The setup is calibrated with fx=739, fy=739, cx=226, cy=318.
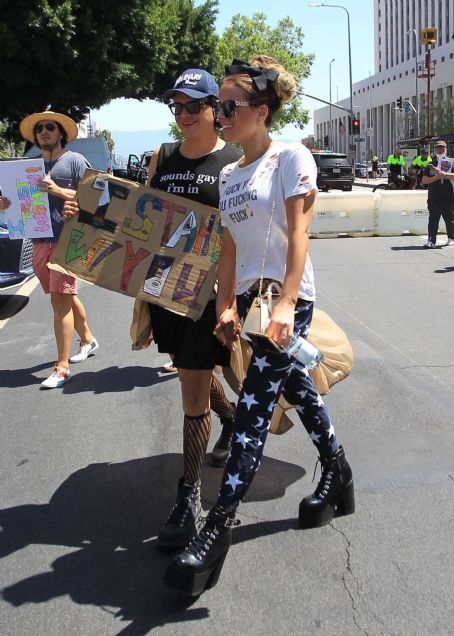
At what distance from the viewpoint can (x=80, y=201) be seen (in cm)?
348

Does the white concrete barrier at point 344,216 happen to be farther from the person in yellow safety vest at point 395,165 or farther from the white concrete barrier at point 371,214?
the person in yellow safety vest at point 395,165

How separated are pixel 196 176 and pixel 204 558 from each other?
5.27 feet

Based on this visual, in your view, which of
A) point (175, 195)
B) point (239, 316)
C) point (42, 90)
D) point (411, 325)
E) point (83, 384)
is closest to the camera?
point (239, 316)

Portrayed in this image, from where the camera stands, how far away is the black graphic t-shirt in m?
3.25

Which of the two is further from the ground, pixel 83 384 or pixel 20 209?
pixel 20 209

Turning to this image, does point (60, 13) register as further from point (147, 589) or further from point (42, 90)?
point (147, 589)

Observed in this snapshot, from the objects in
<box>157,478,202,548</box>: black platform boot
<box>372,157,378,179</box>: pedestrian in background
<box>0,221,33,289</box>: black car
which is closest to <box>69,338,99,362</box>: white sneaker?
<box>0,221,33,289</box>: black car

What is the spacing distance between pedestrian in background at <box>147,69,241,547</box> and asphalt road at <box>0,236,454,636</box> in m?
0.35

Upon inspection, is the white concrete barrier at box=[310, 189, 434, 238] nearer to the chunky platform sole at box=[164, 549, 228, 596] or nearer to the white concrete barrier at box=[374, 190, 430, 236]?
the white concrete barrier at box=[374, 190, 430, 236]

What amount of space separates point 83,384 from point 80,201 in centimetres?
246

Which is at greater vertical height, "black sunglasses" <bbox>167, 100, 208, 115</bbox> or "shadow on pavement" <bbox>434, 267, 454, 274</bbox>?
"black sunglasses" <bbox>167, 100, 208, 115</bbox>

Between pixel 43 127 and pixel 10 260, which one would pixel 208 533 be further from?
pixel 10 260

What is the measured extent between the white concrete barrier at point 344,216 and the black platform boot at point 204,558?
1367cm

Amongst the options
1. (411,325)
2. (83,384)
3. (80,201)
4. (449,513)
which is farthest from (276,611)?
(411,325)
